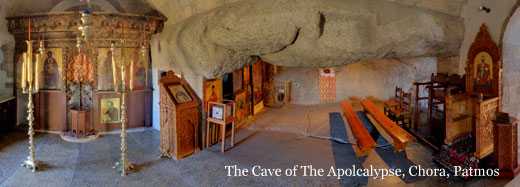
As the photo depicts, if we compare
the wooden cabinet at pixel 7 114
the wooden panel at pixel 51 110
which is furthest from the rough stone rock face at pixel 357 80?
the wooden cabinet at pixel 7 114

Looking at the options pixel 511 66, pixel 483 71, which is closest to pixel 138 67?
pixel 483 71

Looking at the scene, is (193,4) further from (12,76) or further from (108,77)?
(12,76)

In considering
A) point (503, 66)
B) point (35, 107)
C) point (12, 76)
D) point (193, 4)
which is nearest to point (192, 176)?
point (193, 4)

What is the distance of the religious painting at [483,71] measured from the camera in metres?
4.32

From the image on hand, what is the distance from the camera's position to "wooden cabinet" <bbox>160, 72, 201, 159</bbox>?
5797 mm

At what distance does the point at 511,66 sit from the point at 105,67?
6.66m

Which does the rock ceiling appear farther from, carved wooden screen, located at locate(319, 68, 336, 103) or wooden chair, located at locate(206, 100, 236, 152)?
carved wooden screen, located at locate(319, 68, 336, 103)

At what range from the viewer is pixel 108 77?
744 cm

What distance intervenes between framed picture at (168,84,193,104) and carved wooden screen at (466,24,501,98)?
4.05m

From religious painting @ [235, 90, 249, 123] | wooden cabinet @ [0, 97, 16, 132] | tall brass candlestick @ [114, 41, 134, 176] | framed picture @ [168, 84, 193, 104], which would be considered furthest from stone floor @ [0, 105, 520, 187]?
framed picture @ [168, 84, 193, 104]

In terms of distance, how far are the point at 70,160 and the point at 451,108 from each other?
548 centimetres

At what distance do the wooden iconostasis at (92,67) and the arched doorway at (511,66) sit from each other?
217 inches

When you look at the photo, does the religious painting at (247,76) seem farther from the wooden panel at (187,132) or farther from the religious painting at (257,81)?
the wooden panel at (187,132)

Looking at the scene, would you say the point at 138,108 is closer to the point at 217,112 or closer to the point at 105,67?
the point at 105,67
